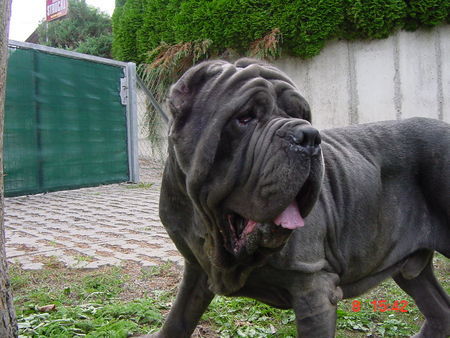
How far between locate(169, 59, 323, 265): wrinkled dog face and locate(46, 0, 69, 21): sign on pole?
52.3 ft

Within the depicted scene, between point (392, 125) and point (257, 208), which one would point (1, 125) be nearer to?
point (257, 208)

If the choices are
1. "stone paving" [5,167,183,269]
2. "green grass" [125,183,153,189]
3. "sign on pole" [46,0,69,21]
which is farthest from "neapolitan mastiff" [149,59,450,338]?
"sign on pole" [46,0,69,21]

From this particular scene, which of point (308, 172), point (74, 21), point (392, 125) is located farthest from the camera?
point (74, 21)

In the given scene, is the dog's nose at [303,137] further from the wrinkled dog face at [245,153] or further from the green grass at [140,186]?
the green grass at [140,186]

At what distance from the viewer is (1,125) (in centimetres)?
209

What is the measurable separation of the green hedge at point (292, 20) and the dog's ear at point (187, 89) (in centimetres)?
753

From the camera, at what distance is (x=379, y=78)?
9.13 m

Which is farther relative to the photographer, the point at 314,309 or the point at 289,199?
the point at 314,309

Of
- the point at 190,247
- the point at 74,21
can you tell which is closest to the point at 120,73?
the point at 190,247

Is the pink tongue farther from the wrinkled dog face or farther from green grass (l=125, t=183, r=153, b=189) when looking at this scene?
green grass (l=125, t=183, r=153, b=189)

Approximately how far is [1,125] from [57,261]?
2079mm

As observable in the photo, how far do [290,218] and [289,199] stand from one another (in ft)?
0.41
